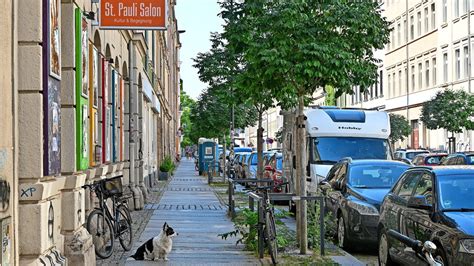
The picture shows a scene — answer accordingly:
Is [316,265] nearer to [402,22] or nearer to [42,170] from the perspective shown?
[42,170]

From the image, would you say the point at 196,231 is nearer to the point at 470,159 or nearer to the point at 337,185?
the point at 337,185

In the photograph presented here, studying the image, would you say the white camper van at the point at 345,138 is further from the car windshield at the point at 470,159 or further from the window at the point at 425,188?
the window at the point at 425,188

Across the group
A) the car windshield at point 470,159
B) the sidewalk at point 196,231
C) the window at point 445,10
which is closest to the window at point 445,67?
the window at point 445,10

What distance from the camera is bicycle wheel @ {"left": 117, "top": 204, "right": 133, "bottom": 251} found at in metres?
13.3

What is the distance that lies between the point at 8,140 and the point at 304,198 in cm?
584

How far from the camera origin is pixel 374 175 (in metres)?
15.6

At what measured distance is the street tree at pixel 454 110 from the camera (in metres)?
41.0

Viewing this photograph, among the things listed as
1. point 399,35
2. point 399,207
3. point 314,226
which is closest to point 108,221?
point 314,226

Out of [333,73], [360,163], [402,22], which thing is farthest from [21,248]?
[402,22]

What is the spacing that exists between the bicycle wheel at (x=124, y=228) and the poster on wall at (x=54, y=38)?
4718 millimetres

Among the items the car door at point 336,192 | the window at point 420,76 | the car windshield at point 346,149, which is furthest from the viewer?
the window at point 420,76

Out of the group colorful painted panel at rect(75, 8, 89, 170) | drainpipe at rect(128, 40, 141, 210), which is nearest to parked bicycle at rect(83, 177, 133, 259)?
colorful painted panel at rect(75, 8, 89, 170)

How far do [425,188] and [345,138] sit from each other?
1019 centimetres

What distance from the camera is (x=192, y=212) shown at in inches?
851
